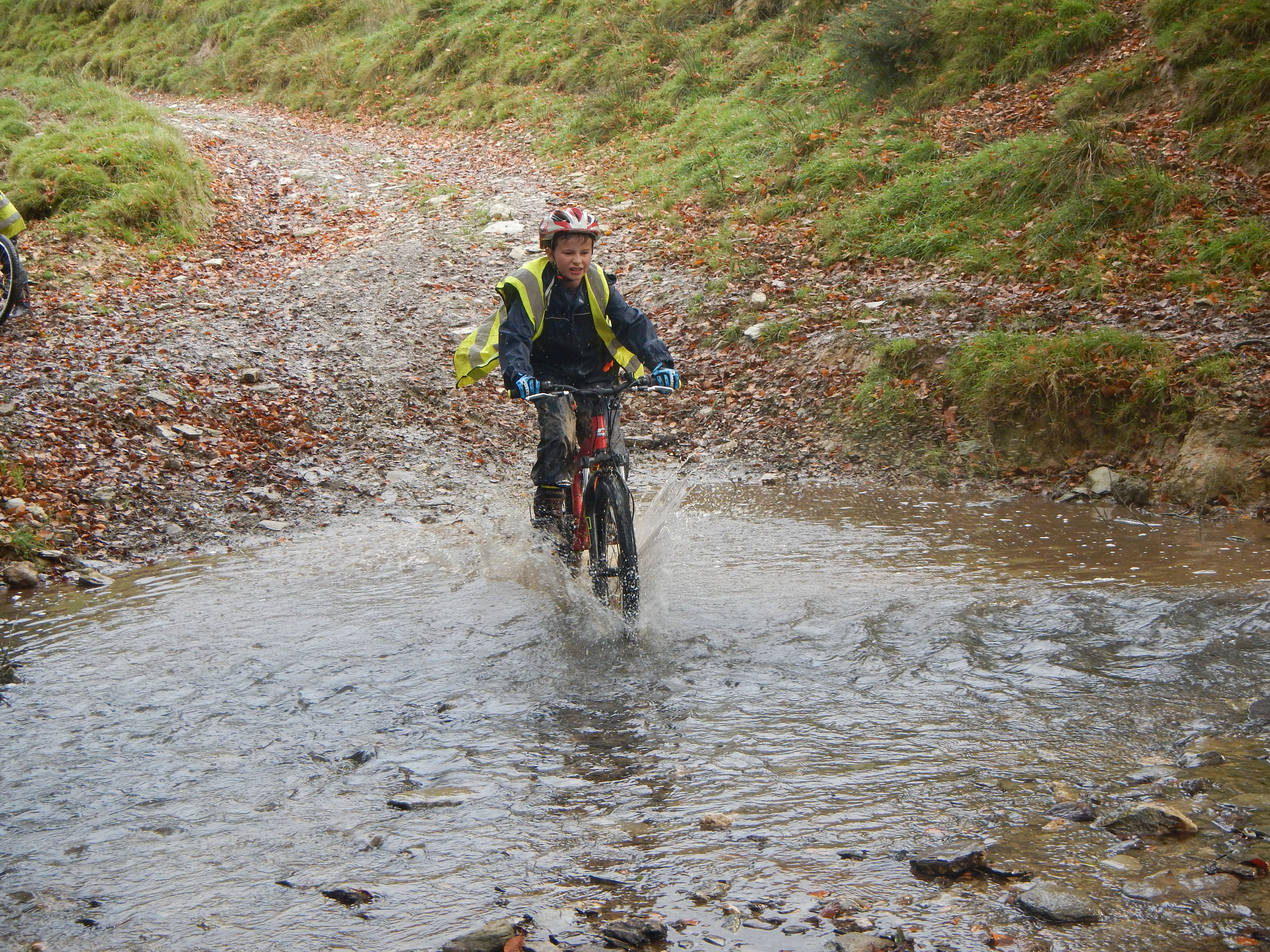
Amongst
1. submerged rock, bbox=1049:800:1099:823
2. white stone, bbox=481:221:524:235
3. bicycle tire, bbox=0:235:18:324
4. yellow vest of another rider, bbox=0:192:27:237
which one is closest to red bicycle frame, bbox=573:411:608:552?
submerged rock, bbox=1049:800:1099:823

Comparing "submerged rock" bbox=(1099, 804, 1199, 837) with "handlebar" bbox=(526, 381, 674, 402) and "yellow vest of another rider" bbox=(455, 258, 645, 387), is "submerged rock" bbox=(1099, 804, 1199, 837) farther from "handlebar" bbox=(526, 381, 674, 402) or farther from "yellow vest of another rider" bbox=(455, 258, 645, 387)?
"yellow vest of another rider" bbox=(455, 258, 645, 387)

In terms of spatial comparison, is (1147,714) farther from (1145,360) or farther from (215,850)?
Answer: (1145,360)

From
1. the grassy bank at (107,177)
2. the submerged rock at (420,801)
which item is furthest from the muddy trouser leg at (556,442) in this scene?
the grassy bank at (107,177)

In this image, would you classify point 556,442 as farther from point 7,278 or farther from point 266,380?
point 7,278

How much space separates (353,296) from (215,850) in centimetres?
1018

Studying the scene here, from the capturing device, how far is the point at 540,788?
152 inches

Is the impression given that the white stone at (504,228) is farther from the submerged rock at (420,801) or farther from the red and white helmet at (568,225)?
the submerged rock at (420,801)

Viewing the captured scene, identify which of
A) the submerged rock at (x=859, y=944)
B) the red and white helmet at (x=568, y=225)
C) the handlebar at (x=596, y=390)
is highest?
the red and white helmet at (x=568, y=225)

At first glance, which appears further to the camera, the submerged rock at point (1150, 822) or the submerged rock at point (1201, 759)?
the submerged rock at point (1201, 759)

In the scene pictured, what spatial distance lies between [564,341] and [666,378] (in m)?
0.77

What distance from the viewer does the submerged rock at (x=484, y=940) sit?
2838 millimetres

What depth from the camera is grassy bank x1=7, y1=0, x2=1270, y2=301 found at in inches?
384

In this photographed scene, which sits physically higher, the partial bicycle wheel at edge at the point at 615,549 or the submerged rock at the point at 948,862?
the partial bicycle wheel at edge at the point at 615,549

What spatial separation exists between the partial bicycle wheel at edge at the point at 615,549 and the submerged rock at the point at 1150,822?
2.86 metres
